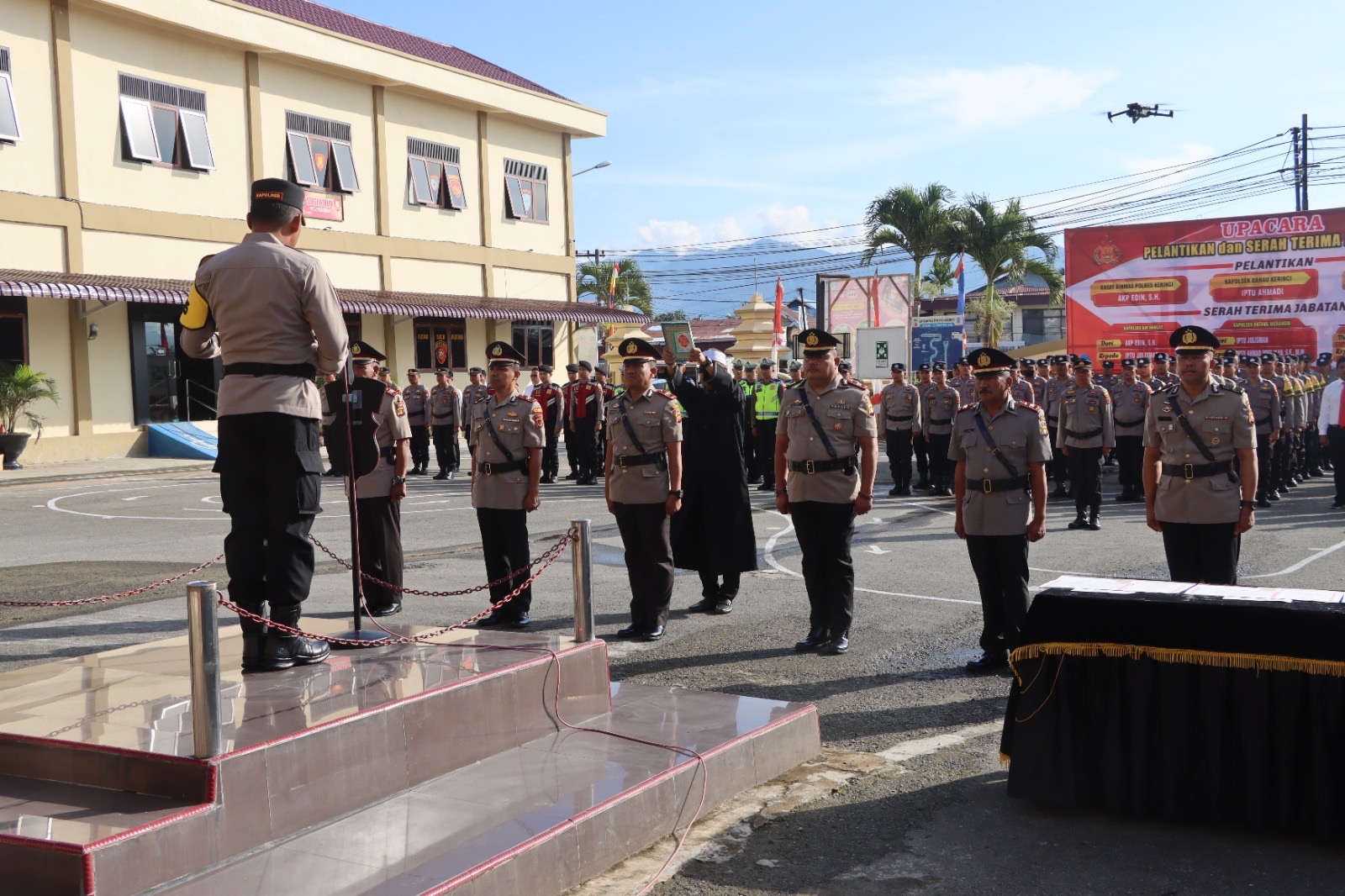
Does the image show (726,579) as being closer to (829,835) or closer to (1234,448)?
(1234,448)

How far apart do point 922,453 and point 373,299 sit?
16892mm

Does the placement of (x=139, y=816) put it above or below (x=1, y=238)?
below

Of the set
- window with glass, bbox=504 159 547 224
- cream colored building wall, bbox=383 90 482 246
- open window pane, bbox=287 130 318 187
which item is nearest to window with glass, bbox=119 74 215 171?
open window pane, bbox=287 130 318 187

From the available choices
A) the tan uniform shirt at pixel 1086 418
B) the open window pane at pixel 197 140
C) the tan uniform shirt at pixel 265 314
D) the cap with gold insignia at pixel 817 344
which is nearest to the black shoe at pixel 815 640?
the cap with gold insignia at pixel 817 344

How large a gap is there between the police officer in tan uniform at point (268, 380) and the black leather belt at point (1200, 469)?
513 centimetres

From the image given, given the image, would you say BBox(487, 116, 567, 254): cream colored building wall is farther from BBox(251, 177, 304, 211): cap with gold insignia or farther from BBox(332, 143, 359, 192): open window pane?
BBox(251, 177, 304, 211): cap with gold insignia

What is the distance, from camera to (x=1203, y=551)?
7.61 m

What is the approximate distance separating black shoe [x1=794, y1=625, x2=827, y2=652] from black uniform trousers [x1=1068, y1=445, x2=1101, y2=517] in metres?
7.37

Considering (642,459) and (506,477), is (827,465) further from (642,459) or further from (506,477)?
(506,477)

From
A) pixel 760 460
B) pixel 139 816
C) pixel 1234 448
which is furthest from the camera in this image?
pixel 760 460

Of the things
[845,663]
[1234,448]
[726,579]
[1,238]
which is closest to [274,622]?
[845,663]

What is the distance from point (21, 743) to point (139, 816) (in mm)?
882

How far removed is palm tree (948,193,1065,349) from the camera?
127 feet

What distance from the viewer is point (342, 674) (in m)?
5.43
